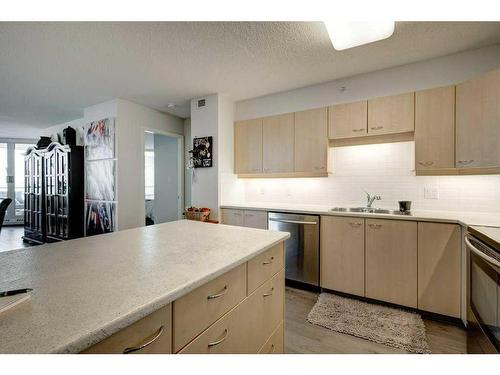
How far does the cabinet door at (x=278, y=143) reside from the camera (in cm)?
313

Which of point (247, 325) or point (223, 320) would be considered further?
point (247, 325)

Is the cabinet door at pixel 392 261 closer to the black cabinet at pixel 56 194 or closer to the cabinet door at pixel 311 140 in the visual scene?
the cabinet door at pixel 311 140

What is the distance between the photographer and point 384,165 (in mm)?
2824

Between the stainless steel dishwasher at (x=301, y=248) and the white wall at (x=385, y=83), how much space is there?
1494mm

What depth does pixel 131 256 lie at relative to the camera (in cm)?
105

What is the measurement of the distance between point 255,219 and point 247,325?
1.95 meters

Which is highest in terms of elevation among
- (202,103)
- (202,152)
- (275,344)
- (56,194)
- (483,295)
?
(202,103)

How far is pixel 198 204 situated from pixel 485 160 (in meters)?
3.18

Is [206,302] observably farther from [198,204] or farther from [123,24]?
[198,204]

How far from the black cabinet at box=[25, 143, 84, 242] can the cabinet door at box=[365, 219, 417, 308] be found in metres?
4.57

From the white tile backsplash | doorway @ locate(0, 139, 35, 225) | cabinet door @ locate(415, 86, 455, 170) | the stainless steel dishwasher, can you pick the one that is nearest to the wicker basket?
the white tile backsplash

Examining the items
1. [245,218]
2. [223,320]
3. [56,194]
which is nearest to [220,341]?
[223,320]

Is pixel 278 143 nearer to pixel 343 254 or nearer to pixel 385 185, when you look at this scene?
pixel 385 185
